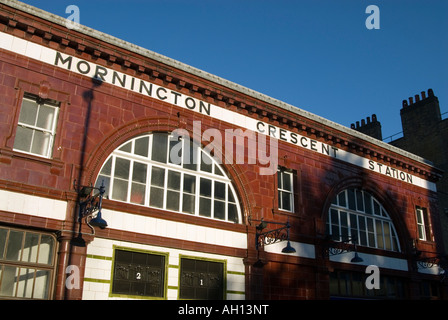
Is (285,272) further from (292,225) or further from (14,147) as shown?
(14,147)

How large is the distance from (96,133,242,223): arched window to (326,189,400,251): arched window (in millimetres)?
5541

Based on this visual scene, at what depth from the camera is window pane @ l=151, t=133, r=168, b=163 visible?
1656 centimetres

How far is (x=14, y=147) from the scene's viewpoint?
13.8 m

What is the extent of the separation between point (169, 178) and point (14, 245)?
548cm

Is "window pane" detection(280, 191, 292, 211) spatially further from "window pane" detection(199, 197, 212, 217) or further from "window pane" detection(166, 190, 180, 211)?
"window pane" detection(166, 190, 180, 211)

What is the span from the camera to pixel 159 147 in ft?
55.0

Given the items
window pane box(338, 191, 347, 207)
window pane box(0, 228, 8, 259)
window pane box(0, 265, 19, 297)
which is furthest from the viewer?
window pane box(338, 191, 347, 207)

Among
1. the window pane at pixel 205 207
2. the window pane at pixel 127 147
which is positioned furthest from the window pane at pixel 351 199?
the window pane at pixel 127 147

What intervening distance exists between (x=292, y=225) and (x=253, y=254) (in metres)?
2.54

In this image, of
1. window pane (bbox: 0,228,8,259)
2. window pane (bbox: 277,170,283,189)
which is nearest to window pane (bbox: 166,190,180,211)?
window pane (bbox: 277,170,283,189)

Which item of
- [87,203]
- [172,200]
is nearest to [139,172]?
[172,200]

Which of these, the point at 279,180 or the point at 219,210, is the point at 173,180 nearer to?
the point at 219,210

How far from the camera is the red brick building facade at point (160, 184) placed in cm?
1365
